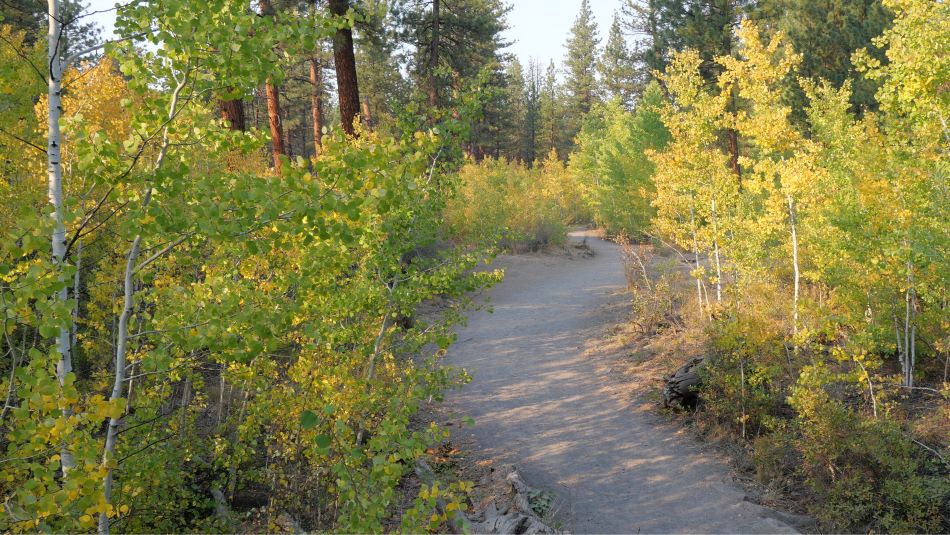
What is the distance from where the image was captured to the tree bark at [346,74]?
34.9 feet

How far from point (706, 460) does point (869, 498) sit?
1681 mm

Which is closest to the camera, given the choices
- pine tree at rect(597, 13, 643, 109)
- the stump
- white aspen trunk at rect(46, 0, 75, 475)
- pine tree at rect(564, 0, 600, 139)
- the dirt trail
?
white aspen trunk at rect(46, 0, 75, 475)

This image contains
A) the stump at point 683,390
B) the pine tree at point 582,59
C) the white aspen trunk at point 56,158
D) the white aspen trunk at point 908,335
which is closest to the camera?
the white aspen trunk at point 56,158

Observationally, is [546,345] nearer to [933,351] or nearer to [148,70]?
[933,351]

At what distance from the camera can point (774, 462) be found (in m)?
6.39

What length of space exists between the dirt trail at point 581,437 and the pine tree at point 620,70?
2206cm

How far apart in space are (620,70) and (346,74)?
25.3 metres

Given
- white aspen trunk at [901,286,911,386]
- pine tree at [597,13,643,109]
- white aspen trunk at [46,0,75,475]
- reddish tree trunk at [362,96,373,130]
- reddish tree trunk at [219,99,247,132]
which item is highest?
pine tree at [597,13,643,109]

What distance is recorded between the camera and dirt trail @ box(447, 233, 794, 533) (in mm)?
5738

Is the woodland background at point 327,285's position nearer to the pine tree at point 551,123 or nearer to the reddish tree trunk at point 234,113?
Answer: the reddish tree trunk at point 234,113

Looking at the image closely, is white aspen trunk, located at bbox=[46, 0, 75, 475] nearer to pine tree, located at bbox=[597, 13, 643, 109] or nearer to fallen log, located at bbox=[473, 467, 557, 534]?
fallen log, located at bbox=[473, 467, 557, 534]

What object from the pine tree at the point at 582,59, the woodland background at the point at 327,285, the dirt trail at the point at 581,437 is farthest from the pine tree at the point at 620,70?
the dirt trail at the point at 581,437

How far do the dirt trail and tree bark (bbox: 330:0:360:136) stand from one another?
4.84 meters

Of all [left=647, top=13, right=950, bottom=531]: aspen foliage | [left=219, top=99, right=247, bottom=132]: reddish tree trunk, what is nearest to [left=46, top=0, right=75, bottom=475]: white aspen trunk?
[left=647, top=13, right=950, bottom=531]: aspen foliage
